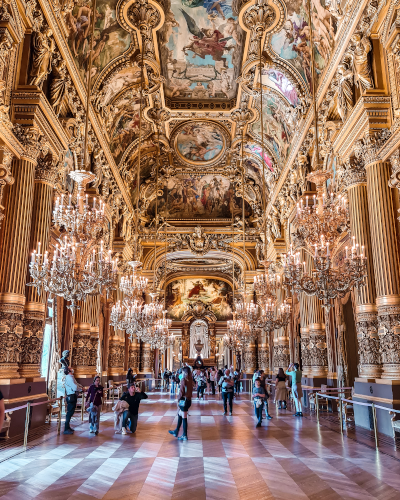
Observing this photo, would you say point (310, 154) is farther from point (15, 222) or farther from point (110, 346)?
point (110, 346)

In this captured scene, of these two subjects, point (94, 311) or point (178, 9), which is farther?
point (94, 311)

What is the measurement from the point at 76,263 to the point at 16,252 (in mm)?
2103

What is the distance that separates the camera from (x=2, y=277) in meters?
8.76

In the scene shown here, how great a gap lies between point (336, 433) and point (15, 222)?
315 inches

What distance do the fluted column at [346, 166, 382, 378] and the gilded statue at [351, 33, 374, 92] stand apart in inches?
70.0

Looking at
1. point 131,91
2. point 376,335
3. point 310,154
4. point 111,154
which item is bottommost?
point 376,335

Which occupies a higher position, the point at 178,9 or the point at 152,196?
the point at 178,9

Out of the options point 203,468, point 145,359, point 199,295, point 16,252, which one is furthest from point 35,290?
point 199,295

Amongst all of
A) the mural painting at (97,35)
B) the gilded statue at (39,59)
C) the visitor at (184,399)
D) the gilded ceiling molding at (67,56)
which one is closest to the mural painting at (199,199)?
the gilded ceiling molding at (67,56)

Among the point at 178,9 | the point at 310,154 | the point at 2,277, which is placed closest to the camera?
the point at 2,277

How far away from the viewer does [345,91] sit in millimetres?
10773

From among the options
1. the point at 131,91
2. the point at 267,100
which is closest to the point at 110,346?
the point at 131,91

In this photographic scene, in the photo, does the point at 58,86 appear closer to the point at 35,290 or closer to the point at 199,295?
the point at 35,290

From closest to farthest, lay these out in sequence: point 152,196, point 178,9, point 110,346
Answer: point 178,9 → point 110,346 → point 152,196
